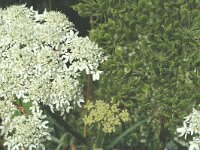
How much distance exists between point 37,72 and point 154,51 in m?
0.78

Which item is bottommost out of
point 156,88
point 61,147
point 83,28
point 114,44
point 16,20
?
point 61,147

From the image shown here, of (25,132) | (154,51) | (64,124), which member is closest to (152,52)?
(154,51)

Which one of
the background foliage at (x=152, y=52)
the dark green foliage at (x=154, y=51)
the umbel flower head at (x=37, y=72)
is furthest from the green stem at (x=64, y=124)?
the dark green foliage at (x=154, y=51)

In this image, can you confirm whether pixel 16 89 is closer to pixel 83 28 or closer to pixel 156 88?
pixel 156 88

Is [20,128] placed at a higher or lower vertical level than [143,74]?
lower

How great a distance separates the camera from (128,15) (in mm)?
3678

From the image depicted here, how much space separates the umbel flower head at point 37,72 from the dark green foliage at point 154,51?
19 cm

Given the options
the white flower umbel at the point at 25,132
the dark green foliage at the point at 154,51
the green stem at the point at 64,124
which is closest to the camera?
the white flower umbel at the point at 25,132

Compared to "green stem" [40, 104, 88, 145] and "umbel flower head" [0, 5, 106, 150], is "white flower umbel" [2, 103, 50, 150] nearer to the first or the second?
"umbel flower head" [0, 5, 106, 150]

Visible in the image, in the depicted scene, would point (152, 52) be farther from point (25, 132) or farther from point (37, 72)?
point (25, 132)

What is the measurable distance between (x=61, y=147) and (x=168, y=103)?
0.87m

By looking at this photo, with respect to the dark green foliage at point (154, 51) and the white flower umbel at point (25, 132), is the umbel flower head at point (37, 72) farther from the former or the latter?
the dark green foliage at point (154, 51)

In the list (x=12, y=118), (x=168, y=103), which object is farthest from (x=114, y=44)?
(x=12, y=118)

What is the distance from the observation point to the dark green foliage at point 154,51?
143 inches
